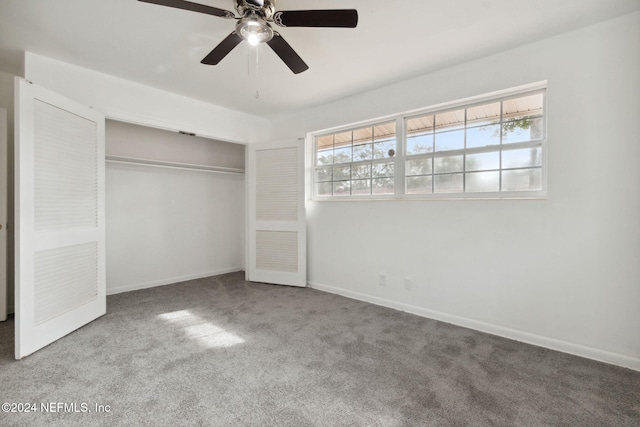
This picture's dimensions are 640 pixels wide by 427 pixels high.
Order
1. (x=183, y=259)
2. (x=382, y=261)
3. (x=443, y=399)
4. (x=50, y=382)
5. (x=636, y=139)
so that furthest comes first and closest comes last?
1. (x=183, y=259)
2. (x=382, y=261)
3. (x=636, y=139)
4. (x=50, y=382)
5. (x=443, y=399)

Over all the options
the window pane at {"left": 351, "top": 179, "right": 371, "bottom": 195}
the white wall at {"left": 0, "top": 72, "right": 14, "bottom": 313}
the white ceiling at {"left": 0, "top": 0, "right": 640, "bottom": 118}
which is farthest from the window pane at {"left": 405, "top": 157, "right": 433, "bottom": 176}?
the white wall at {"left": 0, "top": 72, "right": 14, "bottom": 313}

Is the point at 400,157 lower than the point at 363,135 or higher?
lower

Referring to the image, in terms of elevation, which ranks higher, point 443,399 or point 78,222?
point 78,222

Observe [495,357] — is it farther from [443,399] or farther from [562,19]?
[562,19]

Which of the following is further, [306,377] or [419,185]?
[419,185]

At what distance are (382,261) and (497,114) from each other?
6.30 ft

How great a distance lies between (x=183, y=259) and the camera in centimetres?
447

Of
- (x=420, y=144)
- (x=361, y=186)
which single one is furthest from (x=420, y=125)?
(x=361, y=186)

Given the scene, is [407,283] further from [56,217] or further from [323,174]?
[56,217]

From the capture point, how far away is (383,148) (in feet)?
11.4

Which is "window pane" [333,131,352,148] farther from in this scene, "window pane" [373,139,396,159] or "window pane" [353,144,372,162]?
"window pane" [373,139,396,159]

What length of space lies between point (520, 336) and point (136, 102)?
181 inches

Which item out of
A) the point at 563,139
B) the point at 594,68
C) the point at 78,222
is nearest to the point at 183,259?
the point at 78,222

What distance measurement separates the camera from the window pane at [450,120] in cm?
291
